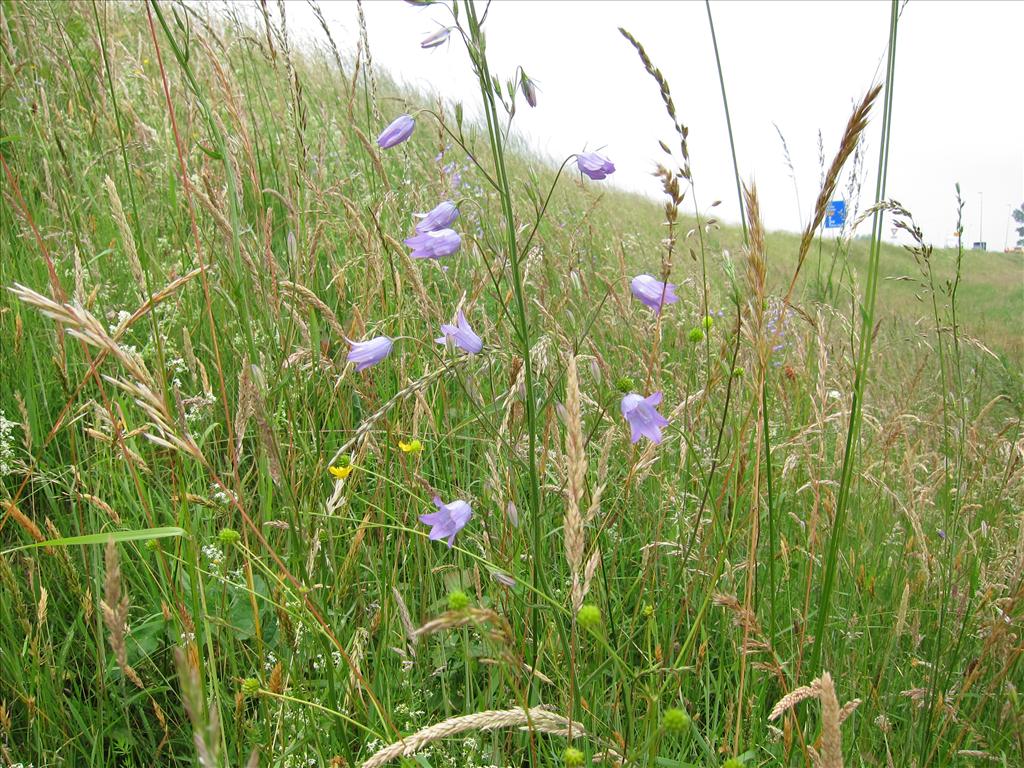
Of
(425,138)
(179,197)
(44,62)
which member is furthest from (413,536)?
(425,138)

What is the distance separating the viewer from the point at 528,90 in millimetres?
1450

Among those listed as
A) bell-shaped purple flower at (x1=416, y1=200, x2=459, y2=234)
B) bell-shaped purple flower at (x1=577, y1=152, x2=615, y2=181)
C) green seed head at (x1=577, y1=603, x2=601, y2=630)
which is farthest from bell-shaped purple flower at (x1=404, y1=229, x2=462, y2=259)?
green seed head at (x1=577, y1=603, x2=601, y2=630)

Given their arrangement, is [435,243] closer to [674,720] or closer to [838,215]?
[674,720]

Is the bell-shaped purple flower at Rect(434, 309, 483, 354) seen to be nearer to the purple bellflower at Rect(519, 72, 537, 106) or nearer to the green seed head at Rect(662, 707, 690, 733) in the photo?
the purple bellflower at Rect(519, 72, 537, 106)

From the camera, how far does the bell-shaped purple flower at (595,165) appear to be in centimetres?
167

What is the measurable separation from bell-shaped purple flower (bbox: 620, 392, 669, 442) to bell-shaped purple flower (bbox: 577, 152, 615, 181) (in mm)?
514

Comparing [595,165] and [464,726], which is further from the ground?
[595,165]

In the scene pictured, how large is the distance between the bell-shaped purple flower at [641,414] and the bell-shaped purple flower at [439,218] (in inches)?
22.0

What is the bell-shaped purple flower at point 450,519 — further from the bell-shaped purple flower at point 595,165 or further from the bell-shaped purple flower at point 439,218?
the bell-shaped purple flower at point 595,165

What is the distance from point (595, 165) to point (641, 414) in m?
0.58

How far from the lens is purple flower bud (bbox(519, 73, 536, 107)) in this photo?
1.45m

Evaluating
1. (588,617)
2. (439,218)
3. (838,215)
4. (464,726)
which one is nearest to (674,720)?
(588,617)

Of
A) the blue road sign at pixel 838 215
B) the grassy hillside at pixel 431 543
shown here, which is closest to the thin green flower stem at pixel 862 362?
the grassy hillside at pixel 431 543

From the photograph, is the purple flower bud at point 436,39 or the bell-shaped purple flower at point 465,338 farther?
the bell-shaped purple flower at point 465,338
